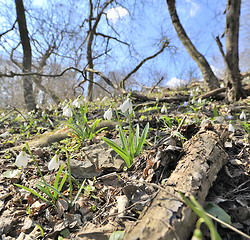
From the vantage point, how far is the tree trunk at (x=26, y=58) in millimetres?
6387

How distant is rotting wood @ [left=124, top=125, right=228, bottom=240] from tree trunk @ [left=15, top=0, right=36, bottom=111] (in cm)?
657

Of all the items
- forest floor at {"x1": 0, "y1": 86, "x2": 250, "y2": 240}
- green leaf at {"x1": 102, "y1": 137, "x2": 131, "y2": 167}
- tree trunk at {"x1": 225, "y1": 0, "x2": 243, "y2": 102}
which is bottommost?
forest floor at {"x1": 0, "y1": 86, "x2": 250, "y2": 240}

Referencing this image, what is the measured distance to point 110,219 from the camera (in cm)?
116

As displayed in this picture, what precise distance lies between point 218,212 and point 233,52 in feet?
15.1

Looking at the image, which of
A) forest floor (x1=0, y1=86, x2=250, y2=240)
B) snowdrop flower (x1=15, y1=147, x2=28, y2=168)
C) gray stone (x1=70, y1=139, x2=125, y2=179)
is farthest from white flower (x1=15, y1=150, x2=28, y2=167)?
gray stone (x1=70, y1=139, x2=125, y2=179)

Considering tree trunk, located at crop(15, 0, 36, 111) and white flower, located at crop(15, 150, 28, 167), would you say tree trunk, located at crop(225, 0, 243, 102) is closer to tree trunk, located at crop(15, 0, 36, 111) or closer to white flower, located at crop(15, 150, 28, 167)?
white flower, located at crop(15, 150, 28, 167)

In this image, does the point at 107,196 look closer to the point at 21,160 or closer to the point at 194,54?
the point at 21,160

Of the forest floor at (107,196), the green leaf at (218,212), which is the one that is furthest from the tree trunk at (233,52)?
the green leaf at (218,212)

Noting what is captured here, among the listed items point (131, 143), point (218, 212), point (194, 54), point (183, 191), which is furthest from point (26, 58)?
point (218, 212)

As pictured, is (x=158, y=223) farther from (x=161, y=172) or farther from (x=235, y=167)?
(x=235, y=167)

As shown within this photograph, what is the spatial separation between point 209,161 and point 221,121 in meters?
1.70

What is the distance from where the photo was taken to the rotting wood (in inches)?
31.1

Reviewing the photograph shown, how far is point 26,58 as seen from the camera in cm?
675

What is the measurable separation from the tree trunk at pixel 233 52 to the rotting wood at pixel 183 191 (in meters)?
3.45
